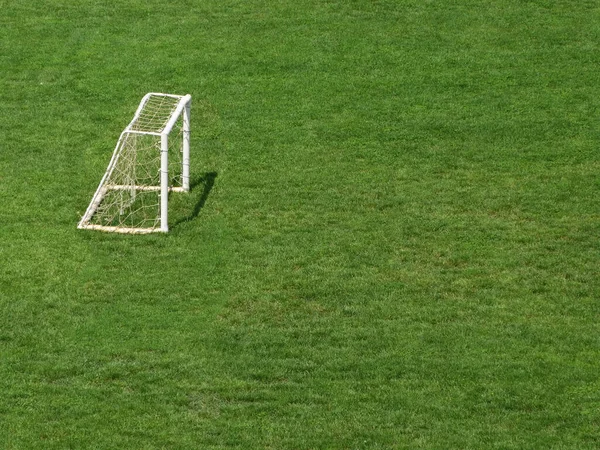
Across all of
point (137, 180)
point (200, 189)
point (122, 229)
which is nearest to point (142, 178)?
point (137, 180)

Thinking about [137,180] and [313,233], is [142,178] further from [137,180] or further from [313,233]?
[313,233]

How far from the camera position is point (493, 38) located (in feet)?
74.1

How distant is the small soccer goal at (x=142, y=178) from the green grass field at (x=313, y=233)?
11.9 inches

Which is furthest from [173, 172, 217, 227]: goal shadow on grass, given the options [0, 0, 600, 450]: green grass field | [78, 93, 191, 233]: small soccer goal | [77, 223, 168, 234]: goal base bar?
[77, 223, 168, 234]: goal base bar

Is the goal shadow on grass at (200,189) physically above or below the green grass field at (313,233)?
below

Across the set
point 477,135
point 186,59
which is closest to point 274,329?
point 477,135

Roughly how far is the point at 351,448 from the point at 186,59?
12257 mm

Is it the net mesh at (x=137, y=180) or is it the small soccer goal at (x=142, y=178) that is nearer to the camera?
the small soccer goal at (x=142, y=178)

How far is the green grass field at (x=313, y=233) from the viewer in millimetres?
11734

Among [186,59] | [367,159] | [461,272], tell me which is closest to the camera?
[461,272]

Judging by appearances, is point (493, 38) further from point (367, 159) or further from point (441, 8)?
point (367, 159)

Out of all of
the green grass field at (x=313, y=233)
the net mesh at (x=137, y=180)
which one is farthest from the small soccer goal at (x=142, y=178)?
the green grass field at (x=313, y=233)

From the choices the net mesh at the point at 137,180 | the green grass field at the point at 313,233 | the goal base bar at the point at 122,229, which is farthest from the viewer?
the net mesh at the point at 137,180

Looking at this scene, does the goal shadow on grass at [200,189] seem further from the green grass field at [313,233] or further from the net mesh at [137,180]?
the net mesh at [137,180]
